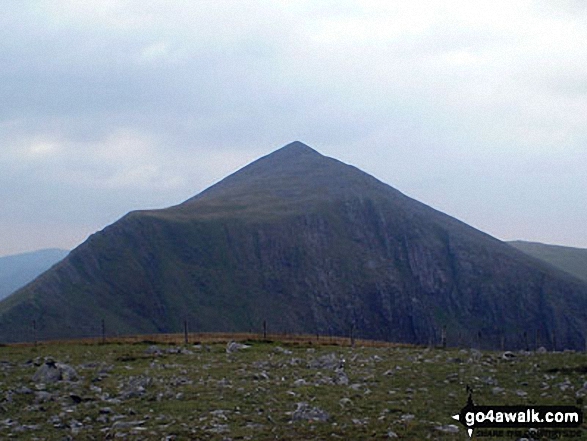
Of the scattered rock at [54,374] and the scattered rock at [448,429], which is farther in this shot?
the scattered rock at [54,374]

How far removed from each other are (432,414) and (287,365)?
12.9 meters

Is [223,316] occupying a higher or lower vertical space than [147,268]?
lower

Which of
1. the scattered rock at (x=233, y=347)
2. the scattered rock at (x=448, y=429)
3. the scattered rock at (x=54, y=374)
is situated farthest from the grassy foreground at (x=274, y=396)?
the scattered rock at (x=233, y=347)

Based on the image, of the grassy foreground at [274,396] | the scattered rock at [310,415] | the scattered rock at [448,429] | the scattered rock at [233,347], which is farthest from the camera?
the scattered rock at [233,347]

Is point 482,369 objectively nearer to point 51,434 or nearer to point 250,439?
point 250,439

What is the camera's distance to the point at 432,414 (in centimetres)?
1638

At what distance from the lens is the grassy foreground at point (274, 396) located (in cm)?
1546

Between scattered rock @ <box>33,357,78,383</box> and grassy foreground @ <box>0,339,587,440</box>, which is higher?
scattered rock @ <box>33,357,78,383</box>

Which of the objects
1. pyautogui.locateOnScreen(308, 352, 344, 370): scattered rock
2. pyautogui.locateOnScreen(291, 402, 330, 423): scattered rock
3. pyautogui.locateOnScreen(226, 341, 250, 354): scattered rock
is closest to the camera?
pyautogui.locateOnScreen(291, 402, 330, 423): scattered rock

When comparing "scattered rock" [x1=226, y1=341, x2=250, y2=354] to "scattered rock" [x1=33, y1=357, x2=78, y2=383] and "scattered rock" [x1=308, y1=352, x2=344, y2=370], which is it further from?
"scattered rock" [x1=33, y1=357, x2=78, y2=383]

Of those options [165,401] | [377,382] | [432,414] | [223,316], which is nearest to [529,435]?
[432,414]

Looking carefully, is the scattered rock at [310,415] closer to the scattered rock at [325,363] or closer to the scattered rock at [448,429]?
the scattered rock at [448,429]

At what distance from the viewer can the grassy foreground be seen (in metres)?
15.5

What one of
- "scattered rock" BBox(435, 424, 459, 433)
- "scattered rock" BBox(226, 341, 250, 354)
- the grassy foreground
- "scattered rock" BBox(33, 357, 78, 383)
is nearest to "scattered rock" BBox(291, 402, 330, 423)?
the grassy foreground
